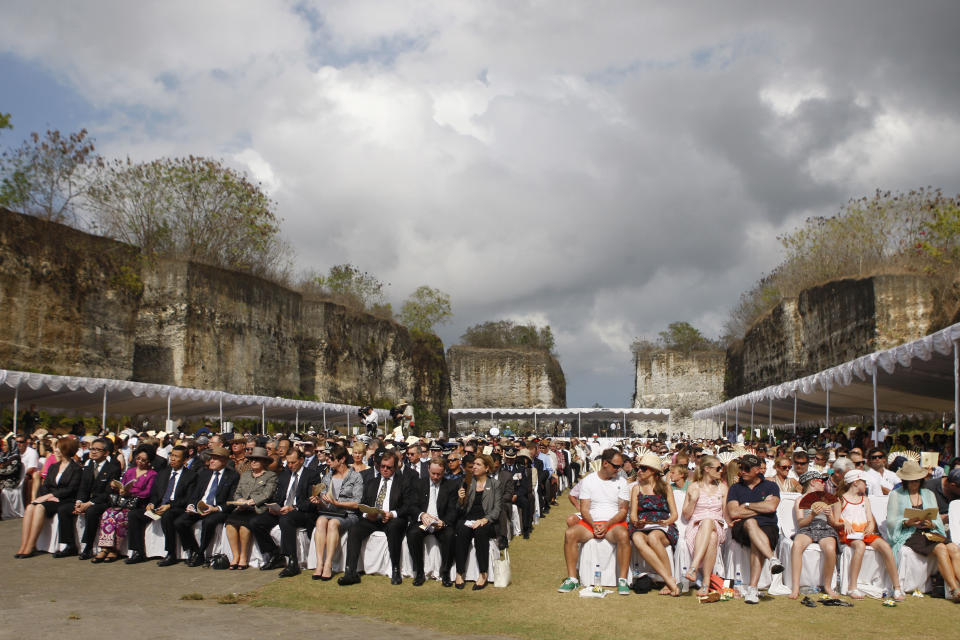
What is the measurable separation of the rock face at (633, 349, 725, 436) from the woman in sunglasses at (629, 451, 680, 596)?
51.6m

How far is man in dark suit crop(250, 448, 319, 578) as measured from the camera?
8.81 m

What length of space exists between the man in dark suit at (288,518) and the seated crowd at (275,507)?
12 mm

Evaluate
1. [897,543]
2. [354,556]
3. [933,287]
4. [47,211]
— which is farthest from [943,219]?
[47,211]

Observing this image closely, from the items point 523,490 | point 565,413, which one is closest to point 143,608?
point 523,490

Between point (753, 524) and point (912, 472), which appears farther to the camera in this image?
point (912, 472)

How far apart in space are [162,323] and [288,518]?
79.6 ft

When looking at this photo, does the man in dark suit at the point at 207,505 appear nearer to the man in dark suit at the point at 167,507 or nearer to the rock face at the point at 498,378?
the man in dark suit at the point at 167,507

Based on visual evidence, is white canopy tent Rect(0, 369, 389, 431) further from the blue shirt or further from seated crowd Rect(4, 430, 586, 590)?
the blue shirt

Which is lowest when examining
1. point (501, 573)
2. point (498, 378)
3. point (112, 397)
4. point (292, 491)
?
point (501, 573)

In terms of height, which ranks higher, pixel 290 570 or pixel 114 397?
pixel 114 397

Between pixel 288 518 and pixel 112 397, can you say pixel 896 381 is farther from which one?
pixel 112 397

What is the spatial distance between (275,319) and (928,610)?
108 ft

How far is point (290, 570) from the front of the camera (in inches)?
344

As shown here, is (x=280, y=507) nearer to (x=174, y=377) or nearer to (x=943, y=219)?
(x=174, y=377)
